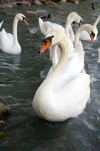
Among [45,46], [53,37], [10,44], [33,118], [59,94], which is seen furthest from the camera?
[10,44]

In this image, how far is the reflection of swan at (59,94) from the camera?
185 inches

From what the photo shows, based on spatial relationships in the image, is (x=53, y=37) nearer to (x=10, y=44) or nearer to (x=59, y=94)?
(x=59, y=94)

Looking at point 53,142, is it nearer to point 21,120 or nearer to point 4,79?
point 21,120

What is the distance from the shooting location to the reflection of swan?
185 inches

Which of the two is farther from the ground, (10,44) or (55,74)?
(55,74)

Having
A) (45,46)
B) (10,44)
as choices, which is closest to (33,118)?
(45,46)

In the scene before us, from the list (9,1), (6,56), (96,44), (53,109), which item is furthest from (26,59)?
(9,1)

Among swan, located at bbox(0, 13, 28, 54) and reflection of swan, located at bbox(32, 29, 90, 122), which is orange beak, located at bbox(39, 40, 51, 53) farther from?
swan, located at bbox(0, 13, 28, 54)

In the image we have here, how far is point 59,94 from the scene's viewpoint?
4.91m

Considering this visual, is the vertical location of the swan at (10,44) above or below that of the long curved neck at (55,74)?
below

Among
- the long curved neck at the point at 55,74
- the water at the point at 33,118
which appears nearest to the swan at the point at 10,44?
the water at the point at 33,118

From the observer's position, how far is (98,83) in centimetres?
719

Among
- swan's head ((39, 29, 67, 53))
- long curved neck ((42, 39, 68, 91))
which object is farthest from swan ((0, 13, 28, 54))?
swan's head ((39, 29, 67, 53))

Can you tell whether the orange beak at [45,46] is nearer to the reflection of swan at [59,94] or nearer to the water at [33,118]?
the reflection of swan at [59,94]
